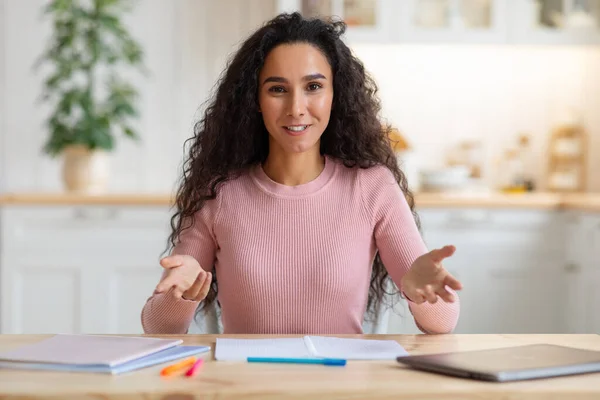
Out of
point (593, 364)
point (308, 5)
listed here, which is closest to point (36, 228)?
point (308, 5)

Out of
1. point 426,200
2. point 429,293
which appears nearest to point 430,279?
point 429,293

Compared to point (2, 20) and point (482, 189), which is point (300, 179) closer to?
point (482, 189)

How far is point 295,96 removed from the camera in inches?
74.5

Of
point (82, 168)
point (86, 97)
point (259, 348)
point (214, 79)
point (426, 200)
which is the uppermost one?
point (214, 79)

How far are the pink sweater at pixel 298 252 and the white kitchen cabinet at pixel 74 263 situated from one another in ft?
5.93

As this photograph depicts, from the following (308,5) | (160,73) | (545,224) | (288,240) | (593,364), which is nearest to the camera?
(593,364)

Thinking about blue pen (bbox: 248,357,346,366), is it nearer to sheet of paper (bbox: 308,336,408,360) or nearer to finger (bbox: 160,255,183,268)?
sheet of paper (bbox: 308,336,408,360)

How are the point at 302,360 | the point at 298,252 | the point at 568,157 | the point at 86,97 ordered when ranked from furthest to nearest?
the point at 568,157
the point at 86,97
the point at 298,252
the point at 302,360

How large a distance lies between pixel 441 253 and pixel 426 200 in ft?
7.15

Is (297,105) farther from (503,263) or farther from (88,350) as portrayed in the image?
(503,263)

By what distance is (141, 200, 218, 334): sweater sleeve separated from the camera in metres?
1.81

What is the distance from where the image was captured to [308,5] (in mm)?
3934

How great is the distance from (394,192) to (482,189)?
218 cm

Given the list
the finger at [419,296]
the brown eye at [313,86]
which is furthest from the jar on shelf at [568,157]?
the finger at [419,296]
